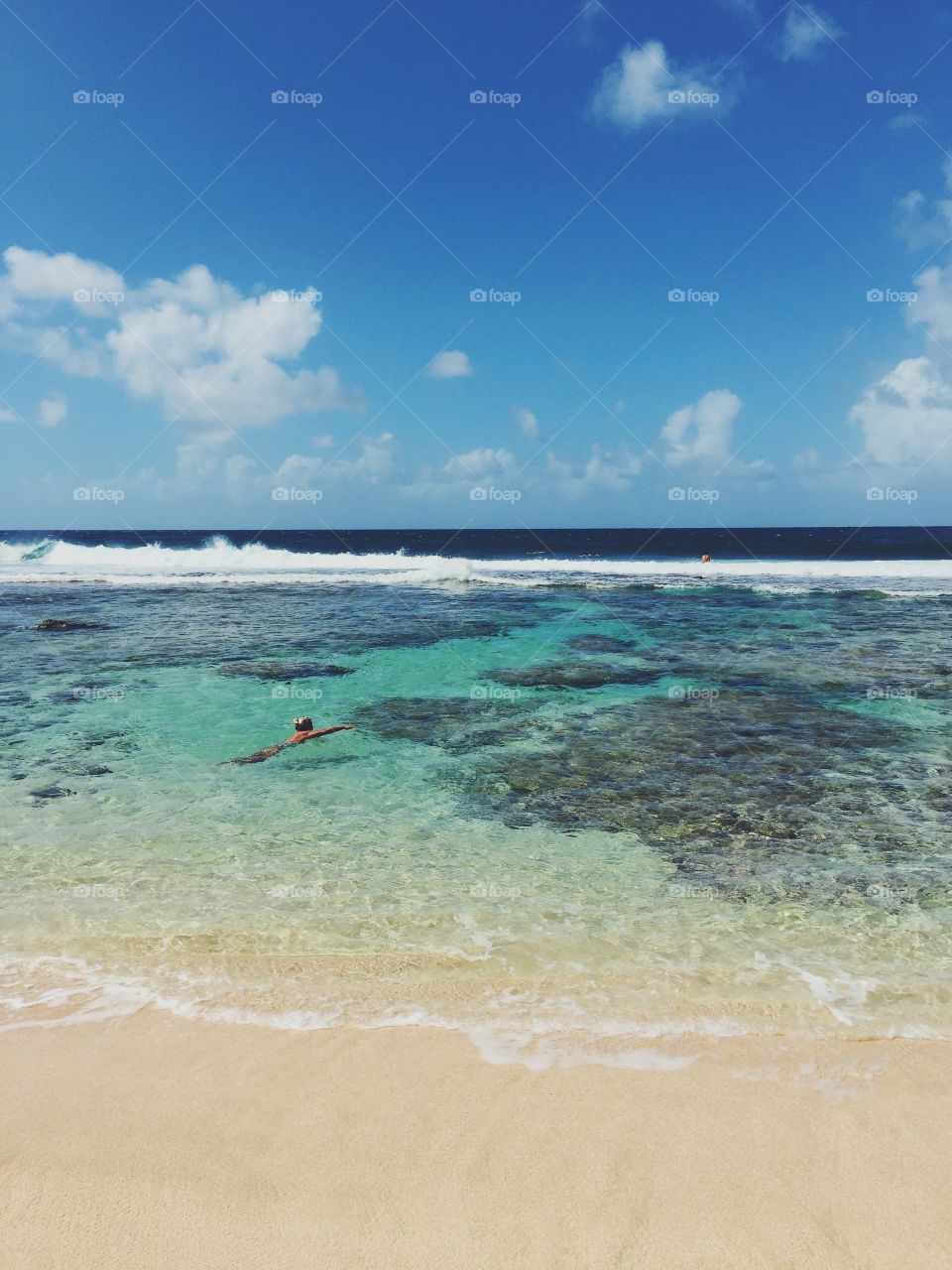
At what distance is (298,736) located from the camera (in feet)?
39.4

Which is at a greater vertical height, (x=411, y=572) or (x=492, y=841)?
(x=411, y=572)

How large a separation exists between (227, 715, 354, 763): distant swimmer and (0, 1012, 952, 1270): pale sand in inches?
251

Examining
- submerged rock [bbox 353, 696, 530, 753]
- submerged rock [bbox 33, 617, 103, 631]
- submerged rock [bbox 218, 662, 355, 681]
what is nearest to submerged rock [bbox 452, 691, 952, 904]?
submerged rock [bbox 353, 696, 530, 753]

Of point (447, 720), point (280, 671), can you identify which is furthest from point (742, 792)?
point (280, 671)

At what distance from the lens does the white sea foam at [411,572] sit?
4403 cm

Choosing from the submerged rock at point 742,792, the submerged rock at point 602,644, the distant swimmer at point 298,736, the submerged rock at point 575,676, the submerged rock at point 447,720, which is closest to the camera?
the submerged rock at point 742,792

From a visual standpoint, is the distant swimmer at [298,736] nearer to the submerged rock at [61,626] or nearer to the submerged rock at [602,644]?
the submerged rock at [602,644]

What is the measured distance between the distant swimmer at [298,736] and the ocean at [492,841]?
0.30 metres

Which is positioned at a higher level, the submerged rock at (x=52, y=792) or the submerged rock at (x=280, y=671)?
the submerged rock at (x=280, y=671)

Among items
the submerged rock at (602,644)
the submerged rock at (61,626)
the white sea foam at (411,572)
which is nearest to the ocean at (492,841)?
the submerged rock at (602,644)

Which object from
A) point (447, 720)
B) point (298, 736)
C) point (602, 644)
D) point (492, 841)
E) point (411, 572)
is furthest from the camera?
point (411, 572)

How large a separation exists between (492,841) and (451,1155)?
448cm

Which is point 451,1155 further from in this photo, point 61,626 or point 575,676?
point 61,626

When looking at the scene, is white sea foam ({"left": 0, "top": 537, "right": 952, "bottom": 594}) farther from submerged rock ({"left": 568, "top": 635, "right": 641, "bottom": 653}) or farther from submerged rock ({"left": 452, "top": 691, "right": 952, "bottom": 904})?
submerged rock ({"left": 452, "top": 691, "right": 952, "bottom": 904})
